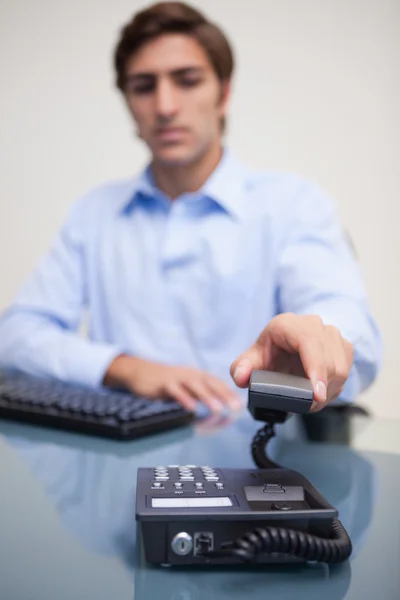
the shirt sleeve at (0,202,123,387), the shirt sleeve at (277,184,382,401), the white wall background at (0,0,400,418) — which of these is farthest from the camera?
the white wall background at (0,0,400,418)

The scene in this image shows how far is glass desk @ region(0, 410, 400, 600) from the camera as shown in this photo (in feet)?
1.19

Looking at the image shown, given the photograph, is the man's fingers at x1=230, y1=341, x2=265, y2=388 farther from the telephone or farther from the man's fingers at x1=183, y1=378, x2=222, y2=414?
the man's fingers at x1=183, y1=378, x2=222, y2=414

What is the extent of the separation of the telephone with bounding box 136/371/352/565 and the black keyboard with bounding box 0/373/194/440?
294mm

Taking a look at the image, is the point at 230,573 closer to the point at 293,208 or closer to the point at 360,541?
the point at 360,541

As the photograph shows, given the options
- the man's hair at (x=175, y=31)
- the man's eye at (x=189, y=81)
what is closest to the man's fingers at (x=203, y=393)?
the man's eye at (x=189, y=81)

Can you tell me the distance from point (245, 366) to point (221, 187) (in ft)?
3.01

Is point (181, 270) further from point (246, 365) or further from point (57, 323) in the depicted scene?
point (246, 365)

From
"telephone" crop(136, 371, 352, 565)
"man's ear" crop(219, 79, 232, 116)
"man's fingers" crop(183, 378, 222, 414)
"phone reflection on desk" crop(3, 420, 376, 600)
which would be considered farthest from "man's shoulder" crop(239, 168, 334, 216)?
"telephone" crop(136, 371, 352, 565)

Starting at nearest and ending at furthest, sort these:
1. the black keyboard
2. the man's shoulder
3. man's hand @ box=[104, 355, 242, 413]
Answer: the black keyboard < man's hand @ box=[104, 355, 242, 413] < the man's shoulder

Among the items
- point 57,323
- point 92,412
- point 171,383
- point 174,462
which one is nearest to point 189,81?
point 57,323

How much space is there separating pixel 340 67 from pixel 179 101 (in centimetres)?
41

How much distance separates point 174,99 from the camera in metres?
1.38

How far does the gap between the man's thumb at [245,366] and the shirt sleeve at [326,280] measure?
0.19 meters

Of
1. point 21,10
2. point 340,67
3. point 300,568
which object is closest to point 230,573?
point 300,568
